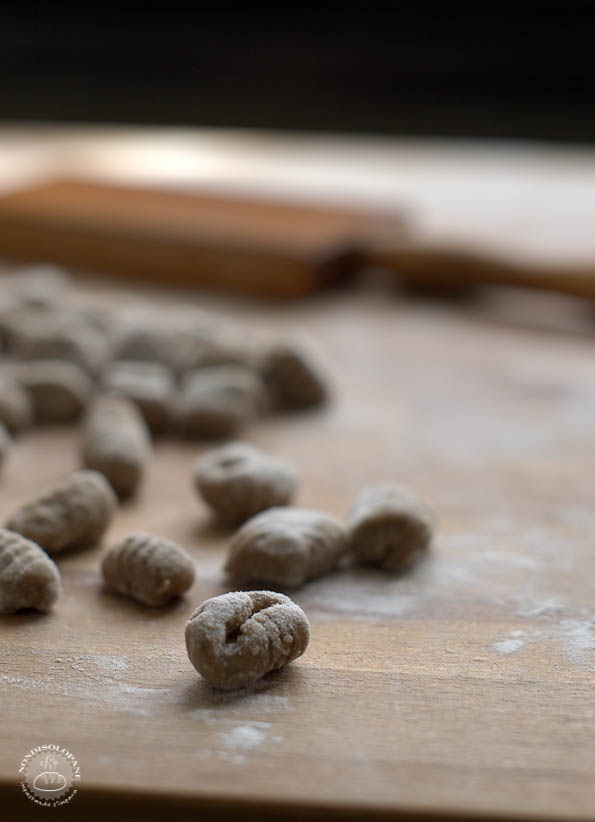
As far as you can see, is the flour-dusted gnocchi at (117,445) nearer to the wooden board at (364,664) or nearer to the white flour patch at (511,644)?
the wooden board at (364,664)

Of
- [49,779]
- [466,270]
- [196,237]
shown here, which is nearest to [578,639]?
[49,779]

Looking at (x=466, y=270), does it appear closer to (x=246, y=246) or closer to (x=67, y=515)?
(x=246, y=246)

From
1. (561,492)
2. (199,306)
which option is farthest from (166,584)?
(199,306)

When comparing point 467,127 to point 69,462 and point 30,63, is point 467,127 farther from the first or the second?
point 69,462

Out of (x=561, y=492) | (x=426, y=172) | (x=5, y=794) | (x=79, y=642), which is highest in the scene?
(x=426, y=172)

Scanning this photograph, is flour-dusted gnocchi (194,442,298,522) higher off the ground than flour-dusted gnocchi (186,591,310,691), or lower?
higher

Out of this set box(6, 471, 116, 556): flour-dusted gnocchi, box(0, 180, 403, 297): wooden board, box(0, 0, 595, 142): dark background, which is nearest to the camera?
box(6, 471, 116, 556): flour-dusted gnocchi

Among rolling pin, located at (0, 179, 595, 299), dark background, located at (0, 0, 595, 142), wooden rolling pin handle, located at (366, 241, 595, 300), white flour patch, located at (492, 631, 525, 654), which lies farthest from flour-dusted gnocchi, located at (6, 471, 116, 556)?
dark background, located at (0, 0, 595, 142)

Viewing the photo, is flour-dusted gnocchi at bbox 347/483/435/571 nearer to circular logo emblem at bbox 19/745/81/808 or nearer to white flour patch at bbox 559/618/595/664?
white flour patch at bbox 559/618/595/664
